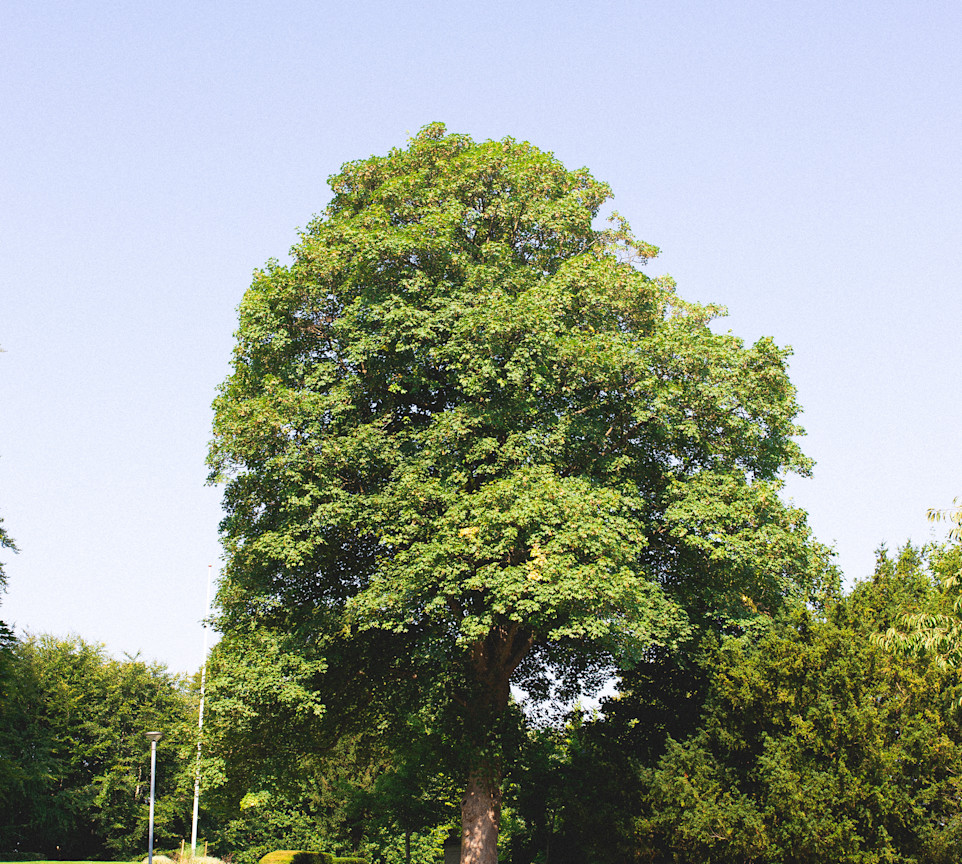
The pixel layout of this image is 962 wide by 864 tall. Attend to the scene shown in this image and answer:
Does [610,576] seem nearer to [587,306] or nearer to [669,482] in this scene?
[669,482]

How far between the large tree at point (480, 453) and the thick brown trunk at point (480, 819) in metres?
0.06

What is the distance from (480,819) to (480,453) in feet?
29.5

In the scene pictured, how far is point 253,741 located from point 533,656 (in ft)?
27.0

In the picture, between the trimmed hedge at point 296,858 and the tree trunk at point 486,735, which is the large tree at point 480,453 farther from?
the trimmed hedge at point 296,858

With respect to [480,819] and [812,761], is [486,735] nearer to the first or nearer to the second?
[480,819]

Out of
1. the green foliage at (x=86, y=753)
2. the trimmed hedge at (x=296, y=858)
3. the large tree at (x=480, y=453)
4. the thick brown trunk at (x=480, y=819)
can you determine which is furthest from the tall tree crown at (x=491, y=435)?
the green foliage at (x=86, y=753)

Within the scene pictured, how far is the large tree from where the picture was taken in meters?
19.7

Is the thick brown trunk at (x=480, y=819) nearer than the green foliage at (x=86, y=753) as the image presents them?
Yes

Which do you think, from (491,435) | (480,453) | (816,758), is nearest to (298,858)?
(491,435)

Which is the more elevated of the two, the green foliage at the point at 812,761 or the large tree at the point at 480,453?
the large tree at the point at 480,453

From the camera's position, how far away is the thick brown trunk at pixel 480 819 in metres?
22.0

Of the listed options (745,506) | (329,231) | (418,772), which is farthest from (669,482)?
(418,772)

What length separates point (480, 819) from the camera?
22156 millimetres

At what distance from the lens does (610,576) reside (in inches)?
750
